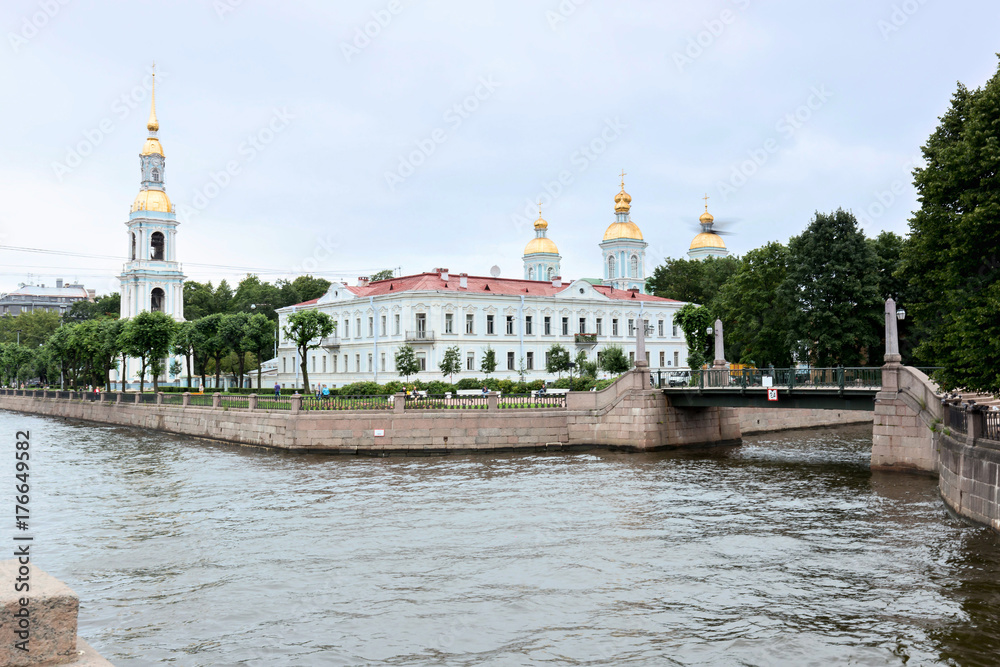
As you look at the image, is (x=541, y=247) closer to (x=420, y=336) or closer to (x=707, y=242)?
(x=707, y=242)

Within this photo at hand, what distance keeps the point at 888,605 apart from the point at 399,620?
850 centimetres

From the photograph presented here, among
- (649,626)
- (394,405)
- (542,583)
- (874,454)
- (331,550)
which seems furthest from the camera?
(394,405)

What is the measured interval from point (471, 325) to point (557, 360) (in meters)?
7.32

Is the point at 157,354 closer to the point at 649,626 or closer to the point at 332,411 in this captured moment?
the point at 332,411

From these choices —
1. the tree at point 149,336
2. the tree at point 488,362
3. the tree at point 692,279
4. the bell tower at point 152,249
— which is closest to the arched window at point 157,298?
the bell tower at point 152,249

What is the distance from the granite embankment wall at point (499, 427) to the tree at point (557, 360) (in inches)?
966

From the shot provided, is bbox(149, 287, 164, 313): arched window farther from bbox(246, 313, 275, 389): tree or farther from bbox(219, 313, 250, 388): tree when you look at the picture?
bbox(246, 313, 275, 389): tree

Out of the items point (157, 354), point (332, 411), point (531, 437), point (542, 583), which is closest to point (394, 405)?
point (332, 411)

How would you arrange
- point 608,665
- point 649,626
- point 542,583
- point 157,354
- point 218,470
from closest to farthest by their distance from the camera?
point 608,665 < point 649,626 < point 542,583 < point 218,470 < point 157,354

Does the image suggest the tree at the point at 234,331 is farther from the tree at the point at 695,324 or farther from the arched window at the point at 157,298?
the tree at the point at 695,324

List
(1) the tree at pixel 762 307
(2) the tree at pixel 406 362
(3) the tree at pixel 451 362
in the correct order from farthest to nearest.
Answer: (3) the tree at pixel 451 362, (2) the tree at pixel 406 362, (1) the tree at pixel 762 307

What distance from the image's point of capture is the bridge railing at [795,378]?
103ft

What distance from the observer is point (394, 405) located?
3669 centimetres

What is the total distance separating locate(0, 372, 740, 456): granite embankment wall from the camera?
36.1 m
